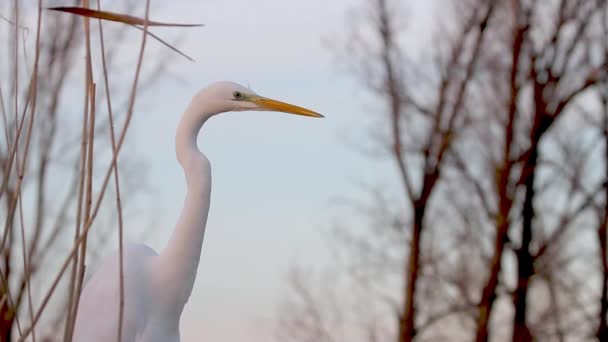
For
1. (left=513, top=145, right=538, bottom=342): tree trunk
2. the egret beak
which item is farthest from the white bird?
(left=513, top=145, right=538, bottom=342): tree trunk

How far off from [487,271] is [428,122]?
109 centimetres

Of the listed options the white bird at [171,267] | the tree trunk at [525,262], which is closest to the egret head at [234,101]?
the white bird at [171,267]

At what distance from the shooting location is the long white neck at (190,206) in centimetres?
233

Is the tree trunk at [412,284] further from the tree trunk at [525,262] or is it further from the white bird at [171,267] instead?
the white bird at [171,267]

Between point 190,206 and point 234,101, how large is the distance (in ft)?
0.87

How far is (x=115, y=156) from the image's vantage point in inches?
45.6

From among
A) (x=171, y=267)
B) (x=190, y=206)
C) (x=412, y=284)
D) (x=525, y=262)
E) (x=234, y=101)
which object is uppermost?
(x=234, y=101)

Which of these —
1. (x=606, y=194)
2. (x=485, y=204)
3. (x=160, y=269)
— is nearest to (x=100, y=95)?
(x=160, y=269)

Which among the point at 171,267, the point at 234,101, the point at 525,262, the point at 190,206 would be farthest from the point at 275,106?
the point at 525,262

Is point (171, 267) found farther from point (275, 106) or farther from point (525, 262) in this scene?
point (525, 262)

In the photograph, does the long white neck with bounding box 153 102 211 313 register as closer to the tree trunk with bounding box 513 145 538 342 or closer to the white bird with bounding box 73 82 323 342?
the white bird with bounding box 73 82 323 342

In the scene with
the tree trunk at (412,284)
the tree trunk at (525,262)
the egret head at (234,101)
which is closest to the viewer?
the egret head at (234,101)

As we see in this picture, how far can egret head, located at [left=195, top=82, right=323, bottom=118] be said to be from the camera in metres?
2.31

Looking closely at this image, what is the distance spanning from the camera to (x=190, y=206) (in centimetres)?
236
